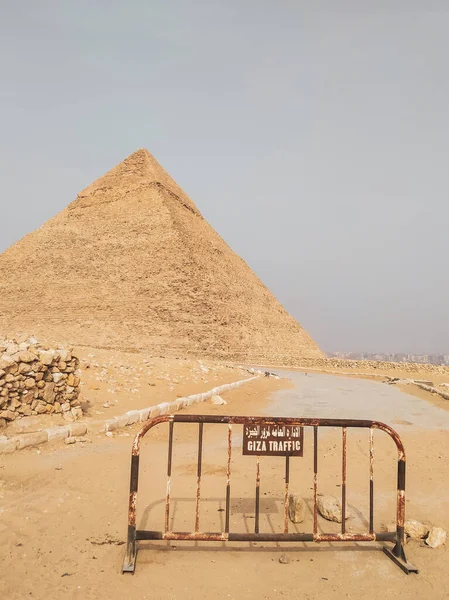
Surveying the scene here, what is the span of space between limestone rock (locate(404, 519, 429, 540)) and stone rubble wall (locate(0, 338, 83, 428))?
18.2ft

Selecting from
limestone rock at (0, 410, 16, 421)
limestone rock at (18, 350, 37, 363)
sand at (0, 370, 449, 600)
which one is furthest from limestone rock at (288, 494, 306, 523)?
limestone rock at (18, 350, 37, 363)

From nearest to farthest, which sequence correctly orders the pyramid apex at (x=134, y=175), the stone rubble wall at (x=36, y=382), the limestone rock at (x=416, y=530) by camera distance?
the limestone rock at (x=416, y=530)
the stone rubble wall at (x=36, y=382)
the pyramid apex at (x=134, y=175)

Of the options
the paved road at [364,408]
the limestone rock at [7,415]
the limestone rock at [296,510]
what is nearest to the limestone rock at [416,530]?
the limestone rock at [296,510]

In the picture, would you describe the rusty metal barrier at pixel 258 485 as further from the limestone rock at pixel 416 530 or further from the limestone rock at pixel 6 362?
the limestone rock at pixel 6 362

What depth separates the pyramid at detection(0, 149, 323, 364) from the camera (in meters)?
49.9

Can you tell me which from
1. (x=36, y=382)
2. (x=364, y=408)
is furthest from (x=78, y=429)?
(x=364, y=408)

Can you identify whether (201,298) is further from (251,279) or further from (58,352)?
(58,352)

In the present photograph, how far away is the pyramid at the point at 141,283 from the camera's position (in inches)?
1964

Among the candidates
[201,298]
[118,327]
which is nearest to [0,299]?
[118,327]

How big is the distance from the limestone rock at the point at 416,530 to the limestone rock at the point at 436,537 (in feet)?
0.24

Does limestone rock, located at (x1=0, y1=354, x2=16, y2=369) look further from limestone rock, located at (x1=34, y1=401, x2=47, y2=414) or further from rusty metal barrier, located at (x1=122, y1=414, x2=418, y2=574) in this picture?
rusty metal barrier, located at (x1=122, y1=414, x2=418, y2=574)

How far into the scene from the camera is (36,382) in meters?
7.18

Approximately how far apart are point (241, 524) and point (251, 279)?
72.2 meters

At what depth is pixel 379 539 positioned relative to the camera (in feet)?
10.5
